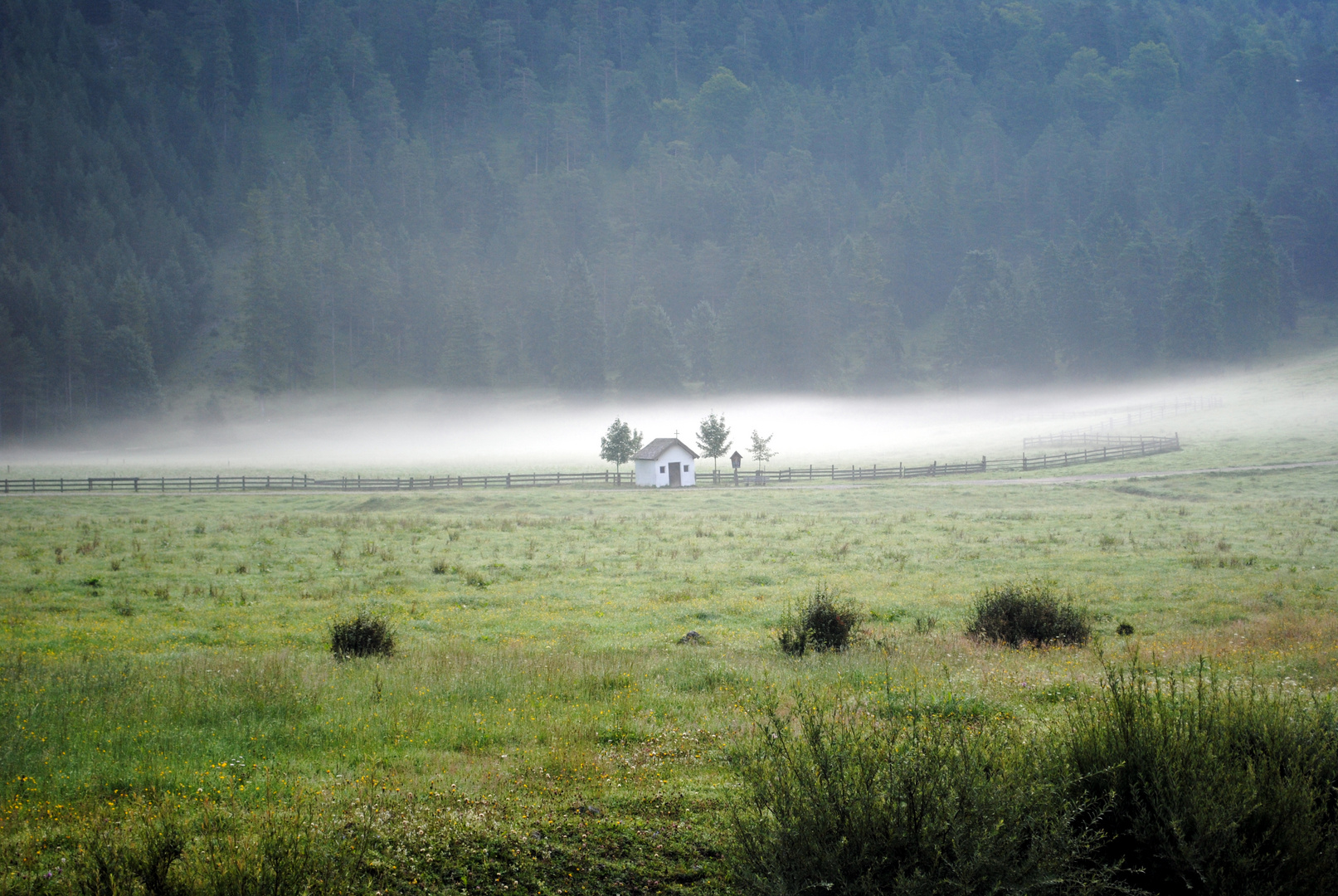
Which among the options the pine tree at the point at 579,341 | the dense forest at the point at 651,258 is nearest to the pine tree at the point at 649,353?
the dense forest at the point at 651,258

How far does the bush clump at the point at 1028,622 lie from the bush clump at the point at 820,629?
222 centimetres

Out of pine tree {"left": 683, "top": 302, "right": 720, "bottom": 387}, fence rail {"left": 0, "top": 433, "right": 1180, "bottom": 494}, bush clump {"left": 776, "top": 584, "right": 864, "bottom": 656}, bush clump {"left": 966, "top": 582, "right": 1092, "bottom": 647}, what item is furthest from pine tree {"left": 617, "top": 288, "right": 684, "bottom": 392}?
bush clump {"left": 776, "top": 584, "right": 864, "bottom": 656}

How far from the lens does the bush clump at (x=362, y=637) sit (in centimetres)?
1248

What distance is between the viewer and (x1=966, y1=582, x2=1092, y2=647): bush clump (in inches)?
528

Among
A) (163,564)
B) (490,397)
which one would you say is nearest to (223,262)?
(490,397)

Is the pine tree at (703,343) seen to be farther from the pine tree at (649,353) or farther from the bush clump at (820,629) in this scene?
the bush clump at (820,629)

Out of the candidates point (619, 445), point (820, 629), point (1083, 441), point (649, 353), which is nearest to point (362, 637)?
point (820, 629)

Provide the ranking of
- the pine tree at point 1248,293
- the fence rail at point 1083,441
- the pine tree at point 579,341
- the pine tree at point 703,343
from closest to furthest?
the fence rail at point 1083,441
the pine tree at point 1248,293
the pine tree at point 579,341
the pine tree at point 703,343

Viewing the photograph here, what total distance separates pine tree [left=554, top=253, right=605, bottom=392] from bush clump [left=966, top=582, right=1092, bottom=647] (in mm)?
124957

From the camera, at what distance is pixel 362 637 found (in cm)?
1263

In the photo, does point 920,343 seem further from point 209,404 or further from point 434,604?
point 434,604

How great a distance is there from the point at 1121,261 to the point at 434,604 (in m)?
151

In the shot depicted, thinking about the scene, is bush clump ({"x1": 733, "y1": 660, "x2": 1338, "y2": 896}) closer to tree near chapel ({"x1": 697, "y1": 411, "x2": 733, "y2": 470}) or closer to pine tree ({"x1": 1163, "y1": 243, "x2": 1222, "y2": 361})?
tree near chapel ({"x1": 697, "y1": 411, "x2": 733, "y2": 470})

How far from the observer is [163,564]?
23859 mm
